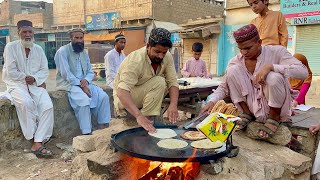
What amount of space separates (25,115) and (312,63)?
11.1 metres

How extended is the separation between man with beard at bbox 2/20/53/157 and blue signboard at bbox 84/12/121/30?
53.2ft

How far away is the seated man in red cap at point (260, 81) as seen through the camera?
275cm

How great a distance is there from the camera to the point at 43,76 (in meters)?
4.44

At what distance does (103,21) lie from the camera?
834 inches

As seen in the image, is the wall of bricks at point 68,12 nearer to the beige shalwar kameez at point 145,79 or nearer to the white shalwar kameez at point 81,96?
the white shalwar kameez at point 81,96

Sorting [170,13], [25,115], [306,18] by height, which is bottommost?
[25,115]

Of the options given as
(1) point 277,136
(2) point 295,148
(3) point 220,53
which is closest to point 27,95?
(1) point 277,136

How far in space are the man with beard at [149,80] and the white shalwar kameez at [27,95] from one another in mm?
1339

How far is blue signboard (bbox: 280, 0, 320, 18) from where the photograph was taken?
36.5ft

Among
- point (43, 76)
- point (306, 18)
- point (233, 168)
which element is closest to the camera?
point (233, 168)

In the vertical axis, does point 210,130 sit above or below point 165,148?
above

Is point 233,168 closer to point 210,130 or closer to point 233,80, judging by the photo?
point 210,130

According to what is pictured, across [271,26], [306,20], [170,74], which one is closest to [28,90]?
[170,74]

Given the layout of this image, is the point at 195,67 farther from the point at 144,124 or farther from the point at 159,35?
the point at 144,124
